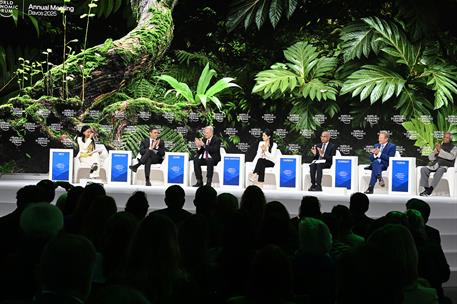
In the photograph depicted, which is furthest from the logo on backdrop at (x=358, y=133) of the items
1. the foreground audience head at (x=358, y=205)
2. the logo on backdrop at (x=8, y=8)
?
the foreground audience head at (x=358, y=205)

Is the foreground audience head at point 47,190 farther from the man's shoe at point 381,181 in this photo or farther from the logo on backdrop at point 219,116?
the logo on backdrop at point 219,116

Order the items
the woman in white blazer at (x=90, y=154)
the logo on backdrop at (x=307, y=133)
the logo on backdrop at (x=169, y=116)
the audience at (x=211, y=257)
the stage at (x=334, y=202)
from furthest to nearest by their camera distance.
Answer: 1. the logo on backdrop at (x=169, y=116)
2. the logo on backdrop at (x=307, y=133)
3. the woman in white blazer at (x=90, y=154)
4. the stage at (x=334, y=202)
5. the audience at (x=211, y=257)

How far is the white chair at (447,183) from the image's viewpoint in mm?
10250

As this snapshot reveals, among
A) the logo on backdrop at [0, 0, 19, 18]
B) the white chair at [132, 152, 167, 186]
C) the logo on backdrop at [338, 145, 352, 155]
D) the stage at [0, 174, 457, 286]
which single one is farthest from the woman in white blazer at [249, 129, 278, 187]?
the logo on backdrop at [0, 0, 19, 18]

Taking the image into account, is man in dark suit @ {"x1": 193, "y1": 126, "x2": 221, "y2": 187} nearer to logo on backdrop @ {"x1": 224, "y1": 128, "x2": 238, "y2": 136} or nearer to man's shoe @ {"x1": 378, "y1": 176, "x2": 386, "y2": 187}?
logo on backdrop @ {"x1": 224, "y1": 128, "x2": 238, "y2": 136}

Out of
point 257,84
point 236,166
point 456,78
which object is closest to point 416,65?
point 456,78

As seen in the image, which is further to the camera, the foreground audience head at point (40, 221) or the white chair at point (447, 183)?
the white chair at point (447, 183)

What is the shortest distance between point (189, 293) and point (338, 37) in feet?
31.5

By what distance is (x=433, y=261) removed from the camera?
3.11m

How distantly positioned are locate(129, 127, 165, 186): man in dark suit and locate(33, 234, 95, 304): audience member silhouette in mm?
9163

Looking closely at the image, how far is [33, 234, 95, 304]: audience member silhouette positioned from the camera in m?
1.74

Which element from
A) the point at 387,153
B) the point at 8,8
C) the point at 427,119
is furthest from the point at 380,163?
the point at 8,8

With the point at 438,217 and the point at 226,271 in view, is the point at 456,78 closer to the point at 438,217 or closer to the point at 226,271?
the point at 438,217

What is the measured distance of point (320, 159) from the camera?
10.8m
